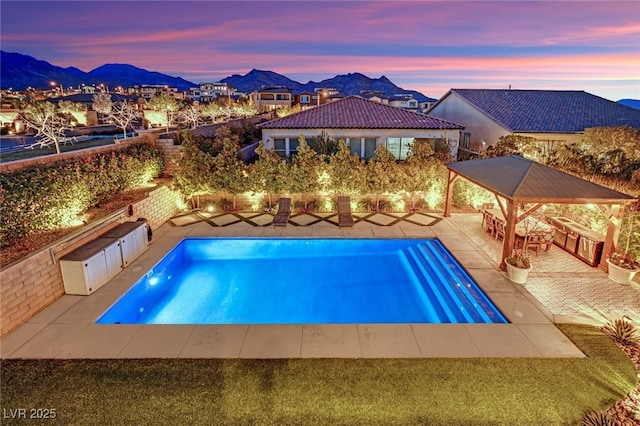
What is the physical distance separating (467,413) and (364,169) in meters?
11.6

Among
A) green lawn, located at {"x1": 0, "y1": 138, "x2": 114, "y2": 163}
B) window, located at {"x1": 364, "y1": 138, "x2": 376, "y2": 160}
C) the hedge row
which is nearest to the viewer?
the hedge row

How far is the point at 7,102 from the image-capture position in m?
41.2

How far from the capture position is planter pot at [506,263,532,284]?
9.14m

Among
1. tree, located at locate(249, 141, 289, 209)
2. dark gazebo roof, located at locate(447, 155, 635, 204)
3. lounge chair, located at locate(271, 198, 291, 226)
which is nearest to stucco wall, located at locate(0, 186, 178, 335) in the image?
lounge chair, located at locate(271, 198, 291, 226)

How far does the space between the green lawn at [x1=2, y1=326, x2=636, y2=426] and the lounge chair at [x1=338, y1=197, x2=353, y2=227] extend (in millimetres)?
8095

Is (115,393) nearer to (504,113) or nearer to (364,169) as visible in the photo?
(364,169)

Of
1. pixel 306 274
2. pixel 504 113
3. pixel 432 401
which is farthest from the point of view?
pixel 504 113

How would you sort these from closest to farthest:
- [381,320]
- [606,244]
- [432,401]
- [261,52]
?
[432,401], [381,320], [606,244], [261,52]

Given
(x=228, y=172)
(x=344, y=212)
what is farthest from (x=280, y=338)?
(x=228, y=172)

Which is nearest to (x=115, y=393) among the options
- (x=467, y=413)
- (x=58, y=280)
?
(x=58, y=280)

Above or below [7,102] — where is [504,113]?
below

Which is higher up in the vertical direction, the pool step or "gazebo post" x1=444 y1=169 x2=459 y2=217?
"gazebo post" x1=444 y1=169 x2=459 y2=217

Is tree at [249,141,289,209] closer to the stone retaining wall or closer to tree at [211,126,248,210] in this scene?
tree at [211,126,248,210]

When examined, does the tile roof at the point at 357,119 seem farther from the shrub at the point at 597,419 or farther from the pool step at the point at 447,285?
the shrub at the point at 597,419
